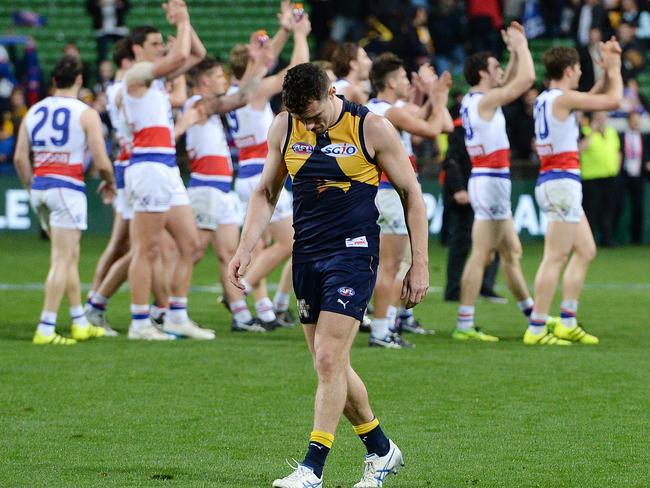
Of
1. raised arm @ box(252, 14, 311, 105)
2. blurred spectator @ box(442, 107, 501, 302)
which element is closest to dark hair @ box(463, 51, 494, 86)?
raised arm @ box(252, 14, 311, 105)

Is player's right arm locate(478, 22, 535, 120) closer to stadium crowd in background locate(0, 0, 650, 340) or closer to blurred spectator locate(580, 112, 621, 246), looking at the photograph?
stadium crowd in background locate(0, 0, 650, 340)

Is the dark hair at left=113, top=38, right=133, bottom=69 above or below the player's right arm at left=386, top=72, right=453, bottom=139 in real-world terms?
above

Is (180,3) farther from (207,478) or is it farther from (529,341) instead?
(207,478)

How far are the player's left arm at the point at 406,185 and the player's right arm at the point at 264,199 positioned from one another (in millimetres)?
448

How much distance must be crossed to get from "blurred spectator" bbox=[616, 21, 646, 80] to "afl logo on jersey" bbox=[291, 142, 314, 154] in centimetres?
1926

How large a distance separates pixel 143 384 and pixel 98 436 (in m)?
1.78

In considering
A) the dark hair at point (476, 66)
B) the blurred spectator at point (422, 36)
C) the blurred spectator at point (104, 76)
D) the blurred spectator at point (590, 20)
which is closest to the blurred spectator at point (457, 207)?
the dark hair at point (476, 66)

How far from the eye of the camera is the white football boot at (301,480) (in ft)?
20.5

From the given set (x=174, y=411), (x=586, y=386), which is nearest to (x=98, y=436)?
(x=174, y=411)

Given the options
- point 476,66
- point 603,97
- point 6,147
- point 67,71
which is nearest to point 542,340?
point 603,97

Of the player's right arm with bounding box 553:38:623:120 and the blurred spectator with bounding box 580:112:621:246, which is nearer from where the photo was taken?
the player's right arm with bounding box 553:38:623:120

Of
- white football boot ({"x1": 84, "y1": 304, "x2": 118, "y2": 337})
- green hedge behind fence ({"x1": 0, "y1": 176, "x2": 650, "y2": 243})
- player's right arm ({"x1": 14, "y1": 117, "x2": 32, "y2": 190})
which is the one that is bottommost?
green hedge behind fence ({"x1": 0, "y1": 176, "x2": 650, "y2": 243})

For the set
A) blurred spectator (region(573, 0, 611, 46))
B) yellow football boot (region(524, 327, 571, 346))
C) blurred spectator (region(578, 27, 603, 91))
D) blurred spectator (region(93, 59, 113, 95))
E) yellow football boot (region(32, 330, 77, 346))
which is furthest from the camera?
blurred spectator (region(573, 0, 611, 46))

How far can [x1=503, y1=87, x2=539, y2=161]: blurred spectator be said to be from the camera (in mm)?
22984
